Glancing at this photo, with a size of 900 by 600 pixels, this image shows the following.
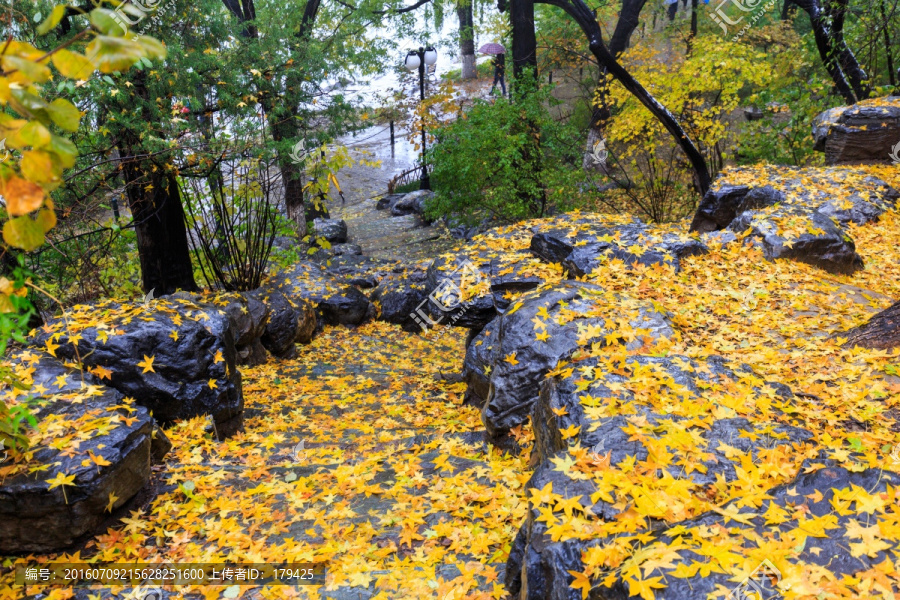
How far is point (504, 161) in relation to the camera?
364 inches

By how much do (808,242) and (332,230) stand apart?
11.3 m

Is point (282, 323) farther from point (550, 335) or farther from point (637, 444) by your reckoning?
point (637, 444)

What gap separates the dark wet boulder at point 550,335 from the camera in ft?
13.0

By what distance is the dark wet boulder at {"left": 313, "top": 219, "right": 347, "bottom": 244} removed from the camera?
14375 mm

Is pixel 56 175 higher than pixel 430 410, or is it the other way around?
pixel 56 175

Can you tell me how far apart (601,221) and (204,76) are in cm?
539

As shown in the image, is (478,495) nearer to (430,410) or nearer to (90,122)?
(430,410)

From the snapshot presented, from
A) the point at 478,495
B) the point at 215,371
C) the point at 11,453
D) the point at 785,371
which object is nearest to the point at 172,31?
the point at 215,371

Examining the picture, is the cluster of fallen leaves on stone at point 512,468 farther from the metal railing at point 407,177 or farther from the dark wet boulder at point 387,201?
the metal railing at point 407,177

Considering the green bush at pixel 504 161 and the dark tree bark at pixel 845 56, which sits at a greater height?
the dark tree bark at pixel 845 56

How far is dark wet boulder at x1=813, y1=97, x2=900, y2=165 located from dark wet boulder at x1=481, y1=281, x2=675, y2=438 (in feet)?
25.0

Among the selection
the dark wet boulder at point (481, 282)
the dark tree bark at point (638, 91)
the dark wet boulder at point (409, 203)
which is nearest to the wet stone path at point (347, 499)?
the dark wet boulder at point (481, 282)

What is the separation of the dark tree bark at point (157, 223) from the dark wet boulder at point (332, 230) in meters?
7.26

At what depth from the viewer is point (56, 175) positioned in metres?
1.17
